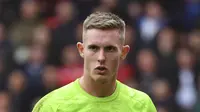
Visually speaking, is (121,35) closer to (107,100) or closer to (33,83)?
(107,100)

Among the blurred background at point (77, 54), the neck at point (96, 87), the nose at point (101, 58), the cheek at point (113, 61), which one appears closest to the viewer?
the nose at point (101, 58)

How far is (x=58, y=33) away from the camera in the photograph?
14305 mm

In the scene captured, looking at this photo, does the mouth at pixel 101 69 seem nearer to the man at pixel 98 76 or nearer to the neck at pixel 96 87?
the man at pixel 98 76

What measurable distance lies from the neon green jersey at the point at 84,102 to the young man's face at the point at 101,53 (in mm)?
237

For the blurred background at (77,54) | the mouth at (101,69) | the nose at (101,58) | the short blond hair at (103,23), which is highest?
the short blond hair at (103,23)

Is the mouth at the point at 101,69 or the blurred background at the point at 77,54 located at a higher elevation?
the mouth at the point at 101,69

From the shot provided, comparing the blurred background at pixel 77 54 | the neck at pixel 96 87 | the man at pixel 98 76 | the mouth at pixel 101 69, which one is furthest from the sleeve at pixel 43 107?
the blurred background at pixel 77 54

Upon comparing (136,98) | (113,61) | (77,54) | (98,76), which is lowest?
(77,54)

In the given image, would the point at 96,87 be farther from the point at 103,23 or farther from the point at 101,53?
the point at 103,23

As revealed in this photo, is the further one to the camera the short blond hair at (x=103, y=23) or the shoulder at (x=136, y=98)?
the shoulder at (x=136, y=98)

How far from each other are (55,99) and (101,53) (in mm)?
619

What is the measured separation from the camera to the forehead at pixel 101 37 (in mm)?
7457

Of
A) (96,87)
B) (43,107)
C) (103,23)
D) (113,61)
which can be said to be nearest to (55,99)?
(43,107)

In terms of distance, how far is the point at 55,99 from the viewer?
759cm
